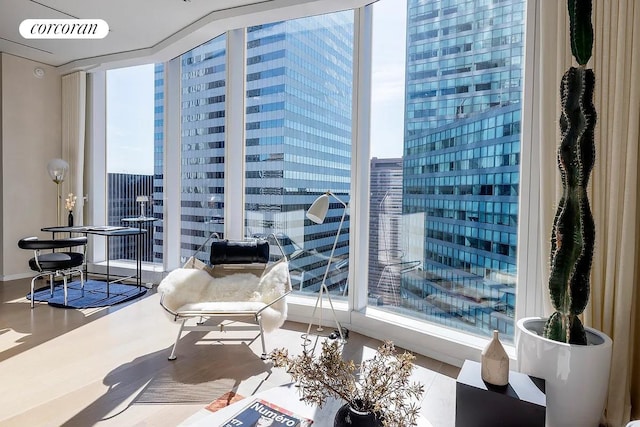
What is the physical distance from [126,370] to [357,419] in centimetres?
207

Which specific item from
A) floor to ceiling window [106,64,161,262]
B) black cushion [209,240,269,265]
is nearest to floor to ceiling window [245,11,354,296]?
black cushion [209,240,269,265]

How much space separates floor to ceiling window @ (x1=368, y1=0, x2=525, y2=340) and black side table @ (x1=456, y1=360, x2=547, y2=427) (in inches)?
40.2

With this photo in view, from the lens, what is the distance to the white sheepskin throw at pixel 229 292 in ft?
9.19

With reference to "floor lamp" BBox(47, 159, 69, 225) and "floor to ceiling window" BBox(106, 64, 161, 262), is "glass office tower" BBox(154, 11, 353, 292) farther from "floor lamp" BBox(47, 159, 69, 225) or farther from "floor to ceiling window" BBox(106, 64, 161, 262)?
"floor lamp" BBox(47, 159, 69, 225)

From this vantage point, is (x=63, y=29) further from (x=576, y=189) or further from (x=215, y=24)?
(x=576, y=189)

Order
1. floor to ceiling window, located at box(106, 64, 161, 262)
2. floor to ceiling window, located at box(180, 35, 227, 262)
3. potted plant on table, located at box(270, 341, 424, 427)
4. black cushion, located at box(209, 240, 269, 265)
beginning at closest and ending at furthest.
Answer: potted plant on table, located at box(270, 341, 424, 427) → black cushion, located at box(209, 240, 269, 265) → floor to ceiling window, located at box(180, 35, 227, 262) → floor to ceiling window, located at box(106, 64, 161, 262)

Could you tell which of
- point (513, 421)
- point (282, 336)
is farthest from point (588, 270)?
point (282, 336)

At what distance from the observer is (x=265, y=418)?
133 cm

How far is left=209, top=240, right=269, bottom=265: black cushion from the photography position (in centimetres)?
345

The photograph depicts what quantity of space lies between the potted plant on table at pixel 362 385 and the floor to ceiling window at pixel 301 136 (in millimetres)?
2294

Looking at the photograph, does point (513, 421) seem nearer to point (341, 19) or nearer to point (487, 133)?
point (487, 133)

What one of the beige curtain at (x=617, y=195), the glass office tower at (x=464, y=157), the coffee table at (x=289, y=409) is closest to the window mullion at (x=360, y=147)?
the glass office tower at (x=464, y=157)

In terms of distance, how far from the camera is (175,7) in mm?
3699

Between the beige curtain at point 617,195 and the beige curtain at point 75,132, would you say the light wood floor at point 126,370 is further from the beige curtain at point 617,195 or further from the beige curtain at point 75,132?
the beige curtain at point 75,132
